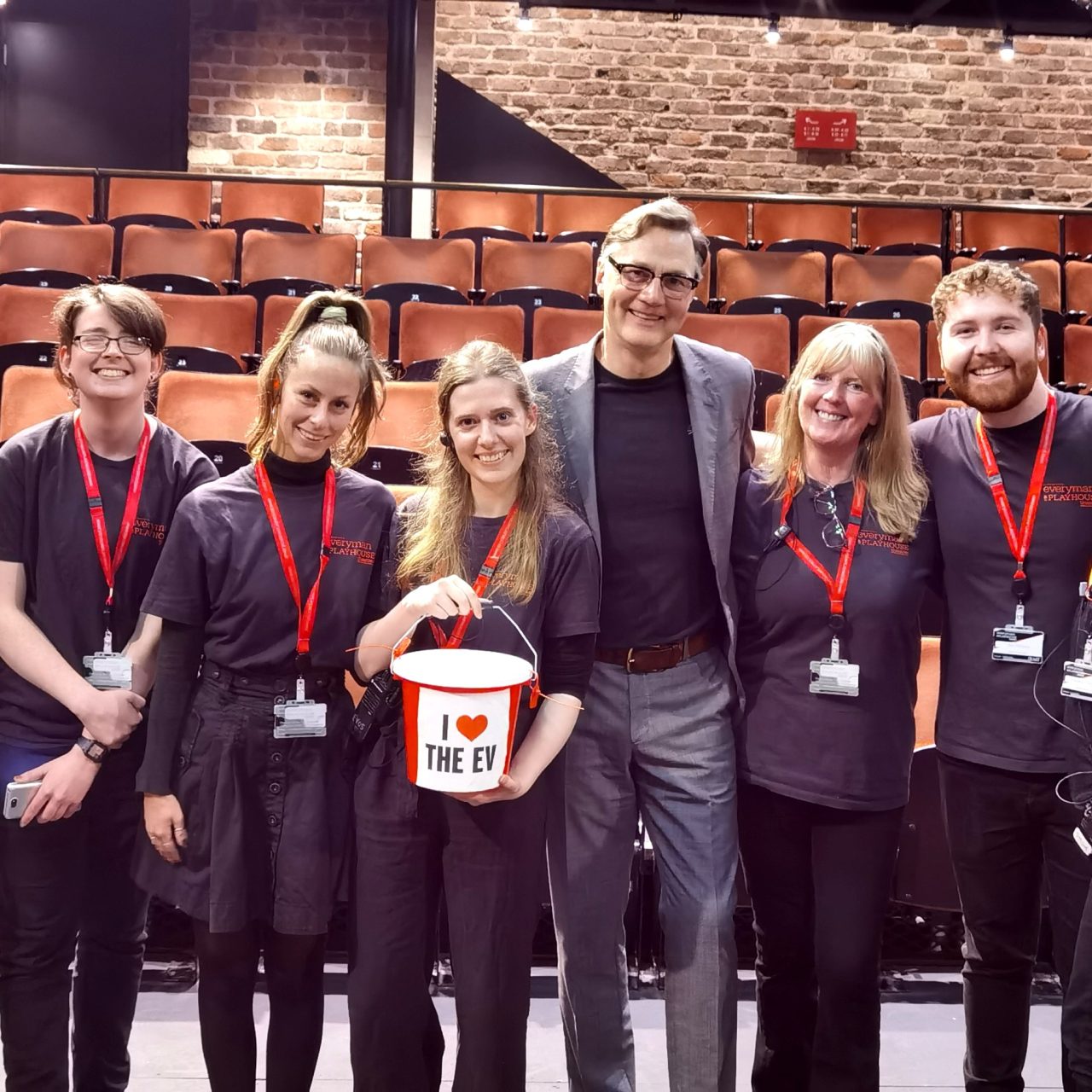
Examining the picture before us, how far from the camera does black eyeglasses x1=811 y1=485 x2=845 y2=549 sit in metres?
1.80

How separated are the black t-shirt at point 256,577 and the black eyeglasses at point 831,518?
28.1 inches

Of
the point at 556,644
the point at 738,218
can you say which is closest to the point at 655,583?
the point at 556,644

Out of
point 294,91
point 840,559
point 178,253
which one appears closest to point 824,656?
point 840,559

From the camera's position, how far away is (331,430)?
1.70 m

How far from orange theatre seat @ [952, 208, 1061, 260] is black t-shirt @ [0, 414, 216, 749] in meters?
5.96

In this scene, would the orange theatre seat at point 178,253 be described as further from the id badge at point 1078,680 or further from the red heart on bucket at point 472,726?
the id badge at point 1078,680

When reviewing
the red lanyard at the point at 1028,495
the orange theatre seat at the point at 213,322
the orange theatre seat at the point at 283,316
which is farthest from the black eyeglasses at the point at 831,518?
the orange theatre seat at the point at 213,322

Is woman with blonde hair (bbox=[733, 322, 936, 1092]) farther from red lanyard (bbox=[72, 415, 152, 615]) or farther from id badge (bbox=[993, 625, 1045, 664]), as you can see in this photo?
red lanyard (bbox=[72, 415, 152, 615])

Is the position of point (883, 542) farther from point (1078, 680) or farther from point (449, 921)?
point (449, 921)

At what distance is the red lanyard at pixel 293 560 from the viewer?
5.41 ft

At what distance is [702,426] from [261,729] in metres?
0.85

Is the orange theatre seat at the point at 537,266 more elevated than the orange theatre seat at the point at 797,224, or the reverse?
the orange theatre seat at the point at 797,224

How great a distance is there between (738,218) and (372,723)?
5.85 metres

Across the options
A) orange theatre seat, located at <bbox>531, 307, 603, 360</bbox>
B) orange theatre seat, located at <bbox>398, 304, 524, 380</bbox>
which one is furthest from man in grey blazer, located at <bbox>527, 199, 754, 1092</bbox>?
orange theatre seat, located at <bbox>398, 304, 524, 380</bbox>
